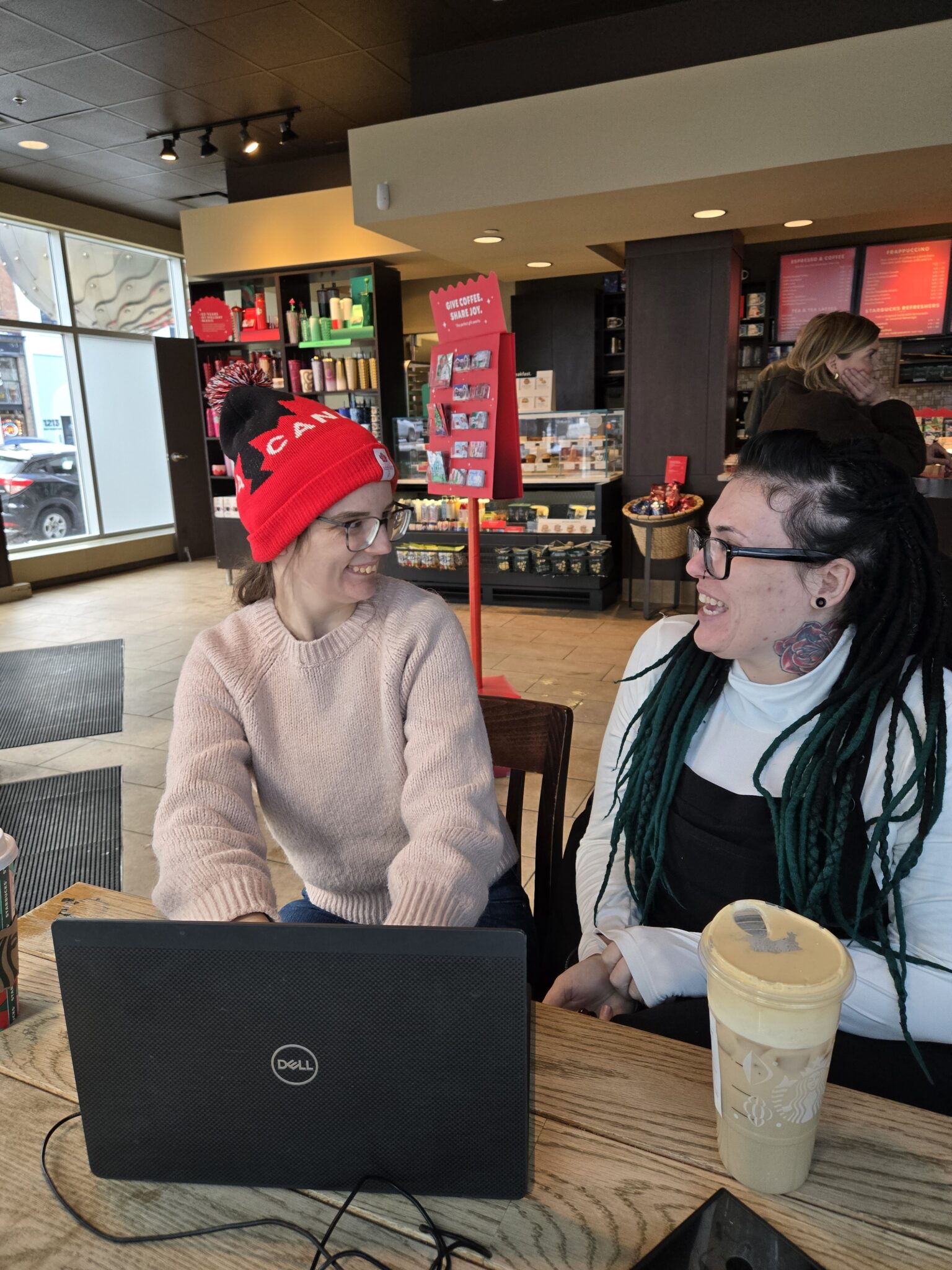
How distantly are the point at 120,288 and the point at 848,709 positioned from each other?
31.0 feet

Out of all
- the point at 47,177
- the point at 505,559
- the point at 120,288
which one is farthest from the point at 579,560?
the point at 120,288

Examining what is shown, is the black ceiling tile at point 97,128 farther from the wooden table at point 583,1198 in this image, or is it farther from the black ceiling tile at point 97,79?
the wooden table at point 583,1198

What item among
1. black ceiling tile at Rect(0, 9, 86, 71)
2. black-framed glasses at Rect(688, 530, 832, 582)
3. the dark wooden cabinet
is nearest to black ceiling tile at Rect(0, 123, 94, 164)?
black ceiling tile at Rect(0, 9, 86, 71)

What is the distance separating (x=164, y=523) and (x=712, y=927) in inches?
387

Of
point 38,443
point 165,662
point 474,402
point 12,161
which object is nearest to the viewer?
point 474,402

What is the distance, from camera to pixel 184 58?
4.90m

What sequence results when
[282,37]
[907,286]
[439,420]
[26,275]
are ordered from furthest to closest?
1. [26,275]
2. [907,286]
3. [282,37]
4. [439,420]

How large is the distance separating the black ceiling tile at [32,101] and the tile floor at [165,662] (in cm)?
357

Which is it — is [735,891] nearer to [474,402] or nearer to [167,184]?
[474,402]

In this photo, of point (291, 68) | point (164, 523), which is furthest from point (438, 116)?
point (164, 523)

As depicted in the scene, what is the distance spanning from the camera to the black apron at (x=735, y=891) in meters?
0.99

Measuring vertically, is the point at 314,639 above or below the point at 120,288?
below

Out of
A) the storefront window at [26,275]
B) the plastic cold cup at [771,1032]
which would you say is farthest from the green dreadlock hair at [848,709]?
the storefront window at [26,275]

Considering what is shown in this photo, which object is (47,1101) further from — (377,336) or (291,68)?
(377,336)
